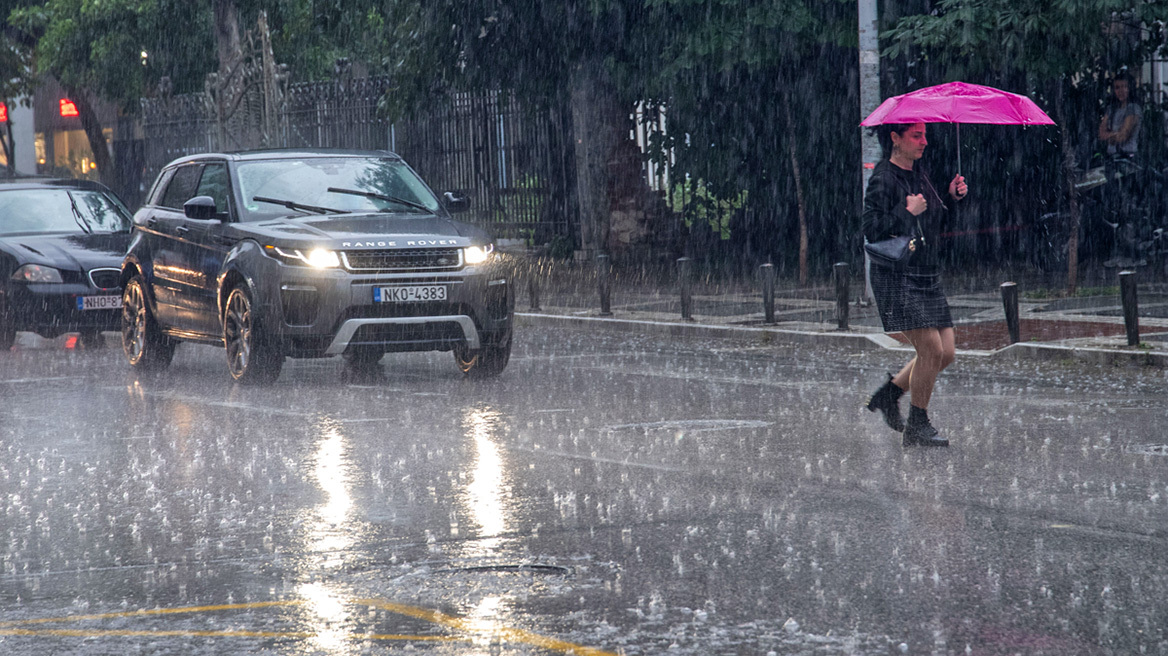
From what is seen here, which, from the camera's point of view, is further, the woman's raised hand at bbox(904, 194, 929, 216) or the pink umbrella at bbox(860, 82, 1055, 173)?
the pink umbrella at bbox(860, 82, 1055, 173)

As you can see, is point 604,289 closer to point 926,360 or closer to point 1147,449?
point 926,360

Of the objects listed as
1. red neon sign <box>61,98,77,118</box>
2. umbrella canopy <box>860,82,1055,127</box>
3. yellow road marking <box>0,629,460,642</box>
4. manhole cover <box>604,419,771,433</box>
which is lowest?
manhole cover <box>604,419,771,433</box>

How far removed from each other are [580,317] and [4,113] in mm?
27173

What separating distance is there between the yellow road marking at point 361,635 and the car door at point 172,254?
7.92m

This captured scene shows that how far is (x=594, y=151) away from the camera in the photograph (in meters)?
22.3

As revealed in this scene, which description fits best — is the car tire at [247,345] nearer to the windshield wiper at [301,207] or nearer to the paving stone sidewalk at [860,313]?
A: the windshield wiper at [301,207]

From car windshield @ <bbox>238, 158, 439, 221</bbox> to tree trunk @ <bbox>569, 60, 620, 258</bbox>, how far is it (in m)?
9.19

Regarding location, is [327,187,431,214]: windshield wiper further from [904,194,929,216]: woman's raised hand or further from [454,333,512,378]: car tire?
[904,194,929,216]: woman's raised hand

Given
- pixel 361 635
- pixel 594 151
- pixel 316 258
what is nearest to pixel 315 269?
pixel 316 258

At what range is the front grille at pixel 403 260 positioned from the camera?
38.1 ft

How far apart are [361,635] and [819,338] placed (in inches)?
387

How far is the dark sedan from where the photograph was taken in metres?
15.5

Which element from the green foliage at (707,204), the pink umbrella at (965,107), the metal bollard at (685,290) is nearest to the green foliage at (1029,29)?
the metal bollard at (685,290)

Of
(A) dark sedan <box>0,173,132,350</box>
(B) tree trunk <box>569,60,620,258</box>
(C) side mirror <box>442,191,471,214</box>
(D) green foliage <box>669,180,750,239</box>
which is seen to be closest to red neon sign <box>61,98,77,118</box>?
(B) tree trunk <box>569,60,620,258</box>
